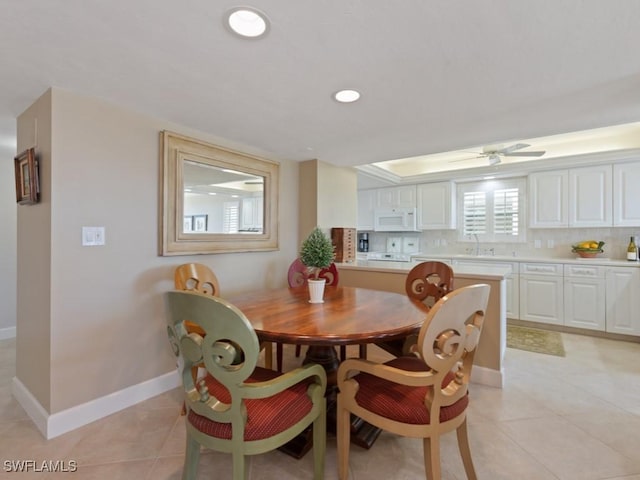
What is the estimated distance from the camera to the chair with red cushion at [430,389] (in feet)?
3.91

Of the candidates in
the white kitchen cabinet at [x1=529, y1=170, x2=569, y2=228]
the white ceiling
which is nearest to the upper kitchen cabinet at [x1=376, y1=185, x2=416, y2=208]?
the white kitchen cabinet at [x1=529, y1=170, x2=569, y2=228]

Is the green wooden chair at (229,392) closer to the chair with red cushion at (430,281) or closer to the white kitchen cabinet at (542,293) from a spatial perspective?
the chair with red cushion at (430,281)

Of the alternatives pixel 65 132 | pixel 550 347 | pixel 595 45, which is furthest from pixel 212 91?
pixel 550 347

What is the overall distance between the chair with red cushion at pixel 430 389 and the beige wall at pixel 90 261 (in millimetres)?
1650

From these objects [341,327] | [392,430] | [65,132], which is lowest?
[392,430]

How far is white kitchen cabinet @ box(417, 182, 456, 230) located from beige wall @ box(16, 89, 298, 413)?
13.5 ft

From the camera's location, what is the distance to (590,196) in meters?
3.95

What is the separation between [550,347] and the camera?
3342mm

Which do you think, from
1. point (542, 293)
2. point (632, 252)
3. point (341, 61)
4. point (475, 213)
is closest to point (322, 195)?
point (341, 61)

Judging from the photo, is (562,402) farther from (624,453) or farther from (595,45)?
(595,45)

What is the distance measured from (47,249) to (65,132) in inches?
28.7

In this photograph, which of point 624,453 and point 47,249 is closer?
point 624,453

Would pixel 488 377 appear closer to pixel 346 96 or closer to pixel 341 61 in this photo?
pixel 346 96

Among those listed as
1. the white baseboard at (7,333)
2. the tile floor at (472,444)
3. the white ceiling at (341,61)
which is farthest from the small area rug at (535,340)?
the white baseboard at (7,333)
